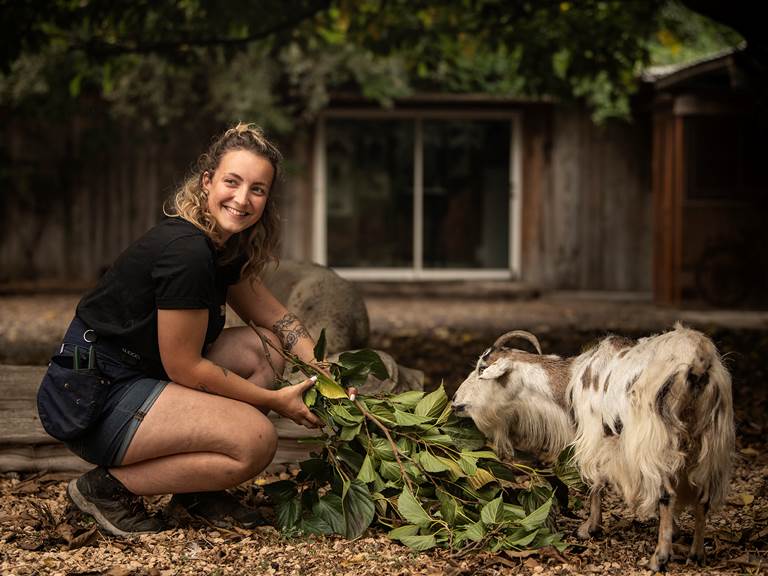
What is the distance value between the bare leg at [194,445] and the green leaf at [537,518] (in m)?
0.97

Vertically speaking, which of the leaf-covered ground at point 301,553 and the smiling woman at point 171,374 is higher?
the smiling woman at point 171,374

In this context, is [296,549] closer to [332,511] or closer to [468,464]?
[332,511]

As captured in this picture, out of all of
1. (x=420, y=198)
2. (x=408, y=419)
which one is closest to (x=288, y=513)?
(x=408, y=419)

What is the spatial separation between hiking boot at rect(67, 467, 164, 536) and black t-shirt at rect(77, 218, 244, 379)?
457 mm

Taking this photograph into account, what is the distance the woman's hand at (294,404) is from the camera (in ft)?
12.2

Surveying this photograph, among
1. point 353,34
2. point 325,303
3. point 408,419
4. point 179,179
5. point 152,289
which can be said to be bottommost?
point 408,419

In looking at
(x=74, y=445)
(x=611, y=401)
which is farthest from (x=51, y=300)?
(x=611, y=401)

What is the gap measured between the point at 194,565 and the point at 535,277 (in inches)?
489

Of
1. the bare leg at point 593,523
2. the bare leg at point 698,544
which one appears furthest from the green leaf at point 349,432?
the bare leg at point 698,544

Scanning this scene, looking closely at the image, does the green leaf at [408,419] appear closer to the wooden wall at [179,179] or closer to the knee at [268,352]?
the knee at [268,352]

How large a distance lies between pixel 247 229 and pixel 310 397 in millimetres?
694

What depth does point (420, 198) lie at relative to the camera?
1575cm

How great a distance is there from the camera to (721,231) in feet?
42.3

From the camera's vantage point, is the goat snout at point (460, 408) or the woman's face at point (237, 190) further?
the goat snout at point (460, 408)
